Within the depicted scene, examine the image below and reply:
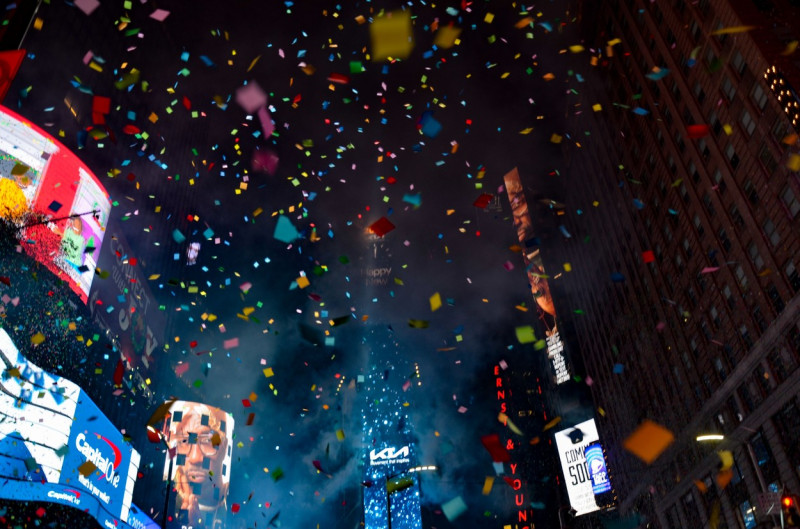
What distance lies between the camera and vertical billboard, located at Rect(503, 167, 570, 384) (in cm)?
9669

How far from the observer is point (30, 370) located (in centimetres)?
2817

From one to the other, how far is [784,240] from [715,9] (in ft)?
53.4

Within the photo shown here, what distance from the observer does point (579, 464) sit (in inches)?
3164

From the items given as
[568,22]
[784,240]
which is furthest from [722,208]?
[568,22]

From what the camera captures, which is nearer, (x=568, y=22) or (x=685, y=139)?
(x=685, y=139)

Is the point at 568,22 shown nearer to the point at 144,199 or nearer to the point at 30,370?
the point at 144,199

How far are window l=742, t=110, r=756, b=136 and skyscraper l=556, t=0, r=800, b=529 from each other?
5.0 inches

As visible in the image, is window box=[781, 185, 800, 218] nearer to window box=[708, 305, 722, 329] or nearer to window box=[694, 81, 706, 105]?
window box=[694, 81, 706, 105]

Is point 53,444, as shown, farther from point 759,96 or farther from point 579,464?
point 579,464

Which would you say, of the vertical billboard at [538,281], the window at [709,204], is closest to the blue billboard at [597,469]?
the vertical billboard at [538,281]

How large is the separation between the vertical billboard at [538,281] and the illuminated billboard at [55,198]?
6401 cm

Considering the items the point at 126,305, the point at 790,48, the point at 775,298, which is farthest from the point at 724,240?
the point at 126,305

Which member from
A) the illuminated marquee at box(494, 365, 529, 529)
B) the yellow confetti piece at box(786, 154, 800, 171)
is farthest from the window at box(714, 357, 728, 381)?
the illuminated marquee at box(494, 365, 529, 529)

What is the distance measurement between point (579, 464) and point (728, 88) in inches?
2154
